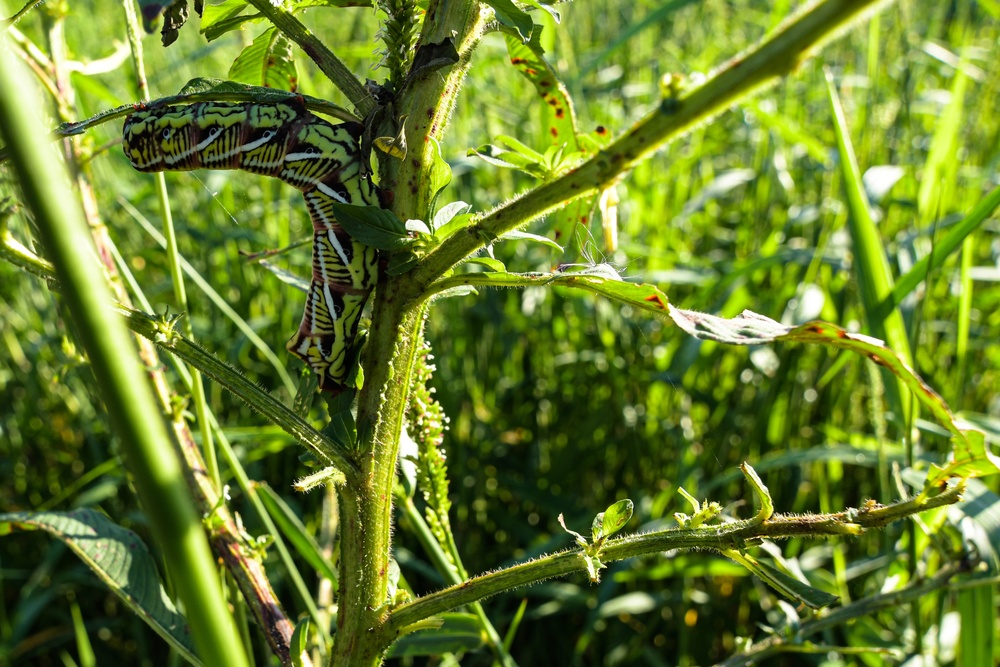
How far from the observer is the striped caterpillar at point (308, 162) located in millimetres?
600

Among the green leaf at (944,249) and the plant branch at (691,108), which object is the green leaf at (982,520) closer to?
the green leaf at (944,249)

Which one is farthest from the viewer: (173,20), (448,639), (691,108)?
(448,639)

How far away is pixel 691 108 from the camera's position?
362 mm

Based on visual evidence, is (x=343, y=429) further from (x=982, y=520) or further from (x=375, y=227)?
(x=982, y=520)

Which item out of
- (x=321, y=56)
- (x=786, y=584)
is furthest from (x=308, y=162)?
(x=786, y=584)

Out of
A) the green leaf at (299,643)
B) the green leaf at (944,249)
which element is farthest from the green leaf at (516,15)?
the green leaf at (944,249)

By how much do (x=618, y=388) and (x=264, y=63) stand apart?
45.5 inches

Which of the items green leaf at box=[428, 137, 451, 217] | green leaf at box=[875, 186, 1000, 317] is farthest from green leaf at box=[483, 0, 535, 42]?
green leaf at box=[875, 186, 1000, 317]

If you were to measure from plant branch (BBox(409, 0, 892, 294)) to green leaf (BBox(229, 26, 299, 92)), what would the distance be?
356 millimetres

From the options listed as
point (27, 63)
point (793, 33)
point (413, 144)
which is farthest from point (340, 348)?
point (27, 63)

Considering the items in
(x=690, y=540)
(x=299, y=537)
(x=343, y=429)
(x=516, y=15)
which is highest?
(x=516, y=15)

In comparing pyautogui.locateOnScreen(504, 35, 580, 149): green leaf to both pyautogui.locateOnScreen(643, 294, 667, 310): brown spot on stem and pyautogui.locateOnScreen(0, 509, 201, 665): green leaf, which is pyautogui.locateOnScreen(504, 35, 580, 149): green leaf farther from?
pyautogui.locateOnScreen(0, 509, 201, 665): green leaf

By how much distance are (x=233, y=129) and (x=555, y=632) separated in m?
1.31

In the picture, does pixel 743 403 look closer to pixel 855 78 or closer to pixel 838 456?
pixel 838 456
